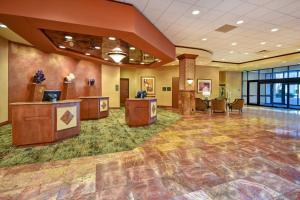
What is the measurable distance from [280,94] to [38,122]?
53.9ft

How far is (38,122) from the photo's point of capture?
12.8 ft

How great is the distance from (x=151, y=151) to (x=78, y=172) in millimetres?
1512

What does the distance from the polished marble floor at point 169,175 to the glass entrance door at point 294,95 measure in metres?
11.3

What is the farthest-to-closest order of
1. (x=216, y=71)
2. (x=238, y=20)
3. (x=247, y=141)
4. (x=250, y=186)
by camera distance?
(x=216, y=71), (x=238, y=20), (x=247, y=141), (x=250, y=186)

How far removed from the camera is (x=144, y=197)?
2008 millimetres

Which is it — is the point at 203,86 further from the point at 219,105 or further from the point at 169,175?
the point at 169,175

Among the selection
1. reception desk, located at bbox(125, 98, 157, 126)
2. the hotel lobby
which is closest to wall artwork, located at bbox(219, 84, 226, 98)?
the hotel lobby

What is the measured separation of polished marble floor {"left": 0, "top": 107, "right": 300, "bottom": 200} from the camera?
2074 millimetres

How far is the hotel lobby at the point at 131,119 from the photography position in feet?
7.52

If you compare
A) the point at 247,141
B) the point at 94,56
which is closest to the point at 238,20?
the point at 247,141

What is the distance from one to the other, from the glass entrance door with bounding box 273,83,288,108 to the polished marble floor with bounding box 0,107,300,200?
1163cm

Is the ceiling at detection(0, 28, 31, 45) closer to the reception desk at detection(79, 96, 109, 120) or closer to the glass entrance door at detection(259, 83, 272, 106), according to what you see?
the reception desk at detection(79, 96, 109, 120)

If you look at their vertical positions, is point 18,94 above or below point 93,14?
below

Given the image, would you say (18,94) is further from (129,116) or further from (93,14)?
(93,14)
